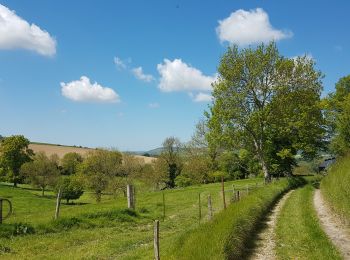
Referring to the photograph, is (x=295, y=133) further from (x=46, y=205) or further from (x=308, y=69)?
(x=46, y=205)

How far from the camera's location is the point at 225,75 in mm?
51562

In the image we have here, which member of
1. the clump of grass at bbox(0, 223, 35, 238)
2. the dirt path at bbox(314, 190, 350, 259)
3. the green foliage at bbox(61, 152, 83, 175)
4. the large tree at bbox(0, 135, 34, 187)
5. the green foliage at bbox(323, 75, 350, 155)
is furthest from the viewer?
Answer: the green foliage at bbox(61, 152, 83, 175)

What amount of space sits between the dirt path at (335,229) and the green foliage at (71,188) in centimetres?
6136

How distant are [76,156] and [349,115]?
102 meters

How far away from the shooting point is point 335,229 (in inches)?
762

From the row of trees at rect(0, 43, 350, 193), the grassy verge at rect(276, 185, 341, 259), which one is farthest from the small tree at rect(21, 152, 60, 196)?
the grassy verge at rect(276, 185, 341, 259)

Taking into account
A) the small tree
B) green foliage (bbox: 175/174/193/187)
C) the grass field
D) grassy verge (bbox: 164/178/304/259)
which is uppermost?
the small tree

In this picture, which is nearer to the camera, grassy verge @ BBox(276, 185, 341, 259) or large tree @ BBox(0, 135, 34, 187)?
grassy verge @ BBox(276, 185, 341, 259)

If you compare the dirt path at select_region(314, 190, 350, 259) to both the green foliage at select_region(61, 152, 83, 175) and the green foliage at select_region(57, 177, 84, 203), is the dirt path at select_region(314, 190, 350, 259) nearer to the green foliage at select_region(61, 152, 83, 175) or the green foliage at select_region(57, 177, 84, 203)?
the green foliage at select_region(57, 177, 84, 203)

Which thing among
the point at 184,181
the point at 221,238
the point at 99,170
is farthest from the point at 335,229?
the point at 184,181

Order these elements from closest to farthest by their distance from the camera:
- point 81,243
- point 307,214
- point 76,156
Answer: point 81,243 → point 307,214 → point 76,156

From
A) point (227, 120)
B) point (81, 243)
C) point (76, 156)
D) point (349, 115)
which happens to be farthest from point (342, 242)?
point (76, 156)

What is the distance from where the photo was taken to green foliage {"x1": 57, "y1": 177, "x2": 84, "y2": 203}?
81588 mm

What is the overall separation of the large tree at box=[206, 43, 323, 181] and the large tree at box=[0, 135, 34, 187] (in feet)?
207
